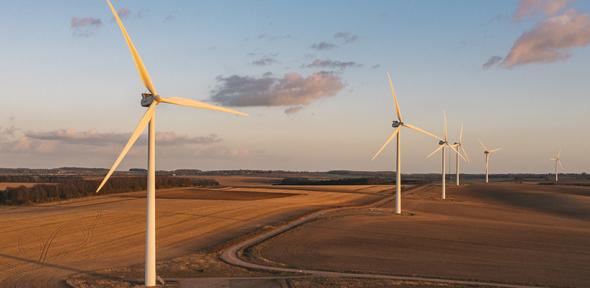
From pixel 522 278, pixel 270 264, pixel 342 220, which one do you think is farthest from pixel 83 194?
pixel 522 278

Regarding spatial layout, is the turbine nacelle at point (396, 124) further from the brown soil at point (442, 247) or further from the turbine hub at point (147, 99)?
the turbine hub at point (147, 99)

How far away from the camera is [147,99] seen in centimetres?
2789

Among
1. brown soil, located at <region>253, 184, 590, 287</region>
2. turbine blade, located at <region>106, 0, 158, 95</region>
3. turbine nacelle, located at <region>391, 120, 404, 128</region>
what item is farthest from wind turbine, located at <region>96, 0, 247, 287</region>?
turbine nacelle, located at <region>391, 120, 404, 128</region>

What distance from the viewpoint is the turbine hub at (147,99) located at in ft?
91.2

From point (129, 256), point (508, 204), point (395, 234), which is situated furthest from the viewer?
point (508, 204)

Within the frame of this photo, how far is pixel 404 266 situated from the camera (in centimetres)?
Result: 3506

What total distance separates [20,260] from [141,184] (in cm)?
9750

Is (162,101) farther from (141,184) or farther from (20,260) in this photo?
(141,184)

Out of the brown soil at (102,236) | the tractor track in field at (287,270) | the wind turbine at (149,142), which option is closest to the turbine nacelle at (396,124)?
the brown soil at (102,236)

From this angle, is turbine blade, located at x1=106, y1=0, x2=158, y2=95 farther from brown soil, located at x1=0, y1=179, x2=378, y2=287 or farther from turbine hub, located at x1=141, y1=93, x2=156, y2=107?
brown soil, located at x1=0, y1=179, x2=378, y2=287

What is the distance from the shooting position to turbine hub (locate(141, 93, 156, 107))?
1094 inches

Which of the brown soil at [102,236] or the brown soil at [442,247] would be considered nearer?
the brown soil at [442,247]

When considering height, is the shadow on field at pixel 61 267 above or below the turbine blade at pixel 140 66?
below

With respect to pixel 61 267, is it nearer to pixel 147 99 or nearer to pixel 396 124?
pixel 147 99
